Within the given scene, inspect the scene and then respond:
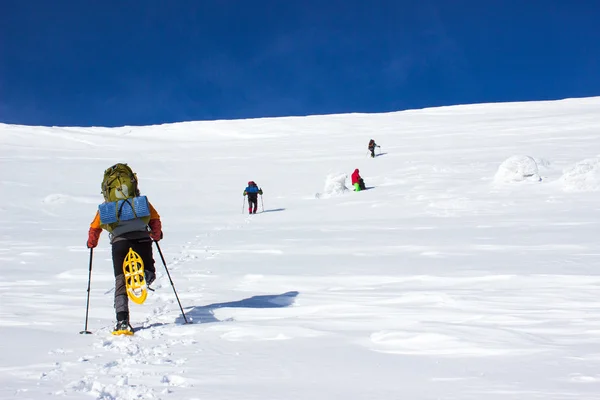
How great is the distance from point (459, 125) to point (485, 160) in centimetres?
1733

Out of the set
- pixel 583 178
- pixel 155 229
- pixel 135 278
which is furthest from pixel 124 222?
pixel 583 178

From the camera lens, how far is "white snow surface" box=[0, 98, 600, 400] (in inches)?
126

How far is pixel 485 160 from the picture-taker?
25734mm

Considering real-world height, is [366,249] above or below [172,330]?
above

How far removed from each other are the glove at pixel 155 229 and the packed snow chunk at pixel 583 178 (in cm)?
1516

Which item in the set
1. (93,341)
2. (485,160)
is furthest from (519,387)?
(485,160)

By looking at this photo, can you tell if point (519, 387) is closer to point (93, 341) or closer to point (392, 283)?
point (93, 341)

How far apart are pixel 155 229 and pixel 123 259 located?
0.46 m

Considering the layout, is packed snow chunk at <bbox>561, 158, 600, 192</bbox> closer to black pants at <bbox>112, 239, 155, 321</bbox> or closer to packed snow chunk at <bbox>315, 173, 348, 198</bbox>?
packed snow chunk at <bbox>315, 173, 348, 198</bbox>

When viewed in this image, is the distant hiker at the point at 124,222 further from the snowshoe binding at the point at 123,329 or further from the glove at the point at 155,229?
the snowshoe binding at the point at 123,329

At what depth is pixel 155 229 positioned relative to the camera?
5.55 m

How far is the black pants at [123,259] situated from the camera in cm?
500

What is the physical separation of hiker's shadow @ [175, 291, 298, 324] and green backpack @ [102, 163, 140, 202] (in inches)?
54.9

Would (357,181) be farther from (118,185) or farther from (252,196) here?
(118,185)
